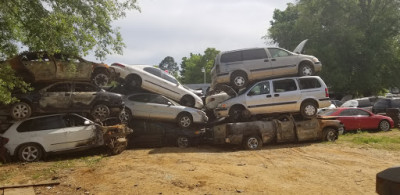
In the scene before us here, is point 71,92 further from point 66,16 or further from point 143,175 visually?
point 143,175

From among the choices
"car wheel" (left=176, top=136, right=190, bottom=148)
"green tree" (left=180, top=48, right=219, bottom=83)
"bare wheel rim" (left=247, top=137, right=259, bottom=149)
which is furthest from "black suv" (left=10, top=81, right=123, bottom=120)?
"green tree" (left=180, top=48, right=219, bottom=83)

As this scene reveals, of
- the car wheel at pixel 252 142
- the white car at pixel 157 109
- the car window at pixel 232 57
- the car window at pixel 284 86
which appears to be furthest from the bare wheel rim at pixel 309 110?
the white car at pixel 157 109

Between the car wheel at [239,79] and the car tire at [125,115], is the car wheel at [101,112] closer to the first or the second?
the car tire at [125,115]

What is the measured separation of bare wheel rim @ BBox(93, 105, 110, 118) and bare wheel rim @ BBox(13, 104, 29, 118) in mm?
2261

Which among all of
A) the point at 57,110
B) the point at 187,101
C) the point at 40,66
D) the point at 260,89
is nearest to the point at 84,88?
the point at 57,110

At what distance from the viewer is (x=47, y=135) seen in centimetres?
991

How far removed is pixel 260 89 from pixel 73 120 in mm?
7004

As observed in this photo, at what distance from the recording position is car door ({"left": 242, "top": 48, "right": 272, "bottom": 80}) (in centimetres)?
1296

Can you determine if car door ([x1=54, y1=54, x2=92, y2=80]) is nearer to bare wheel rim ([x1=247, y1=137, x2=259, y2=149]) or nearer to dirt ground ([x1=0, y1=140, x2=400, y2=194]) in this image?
dirt ground ([x1=0, y1=140, x2=400, y2=194])

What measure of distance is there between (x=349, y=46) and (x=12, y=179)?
30.3m

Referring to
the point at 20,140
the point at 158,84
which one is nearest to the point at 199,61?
the point at 158,84

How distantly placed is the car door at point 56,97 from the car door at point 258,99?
664cm

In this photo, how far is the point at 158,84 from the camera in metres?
13.5

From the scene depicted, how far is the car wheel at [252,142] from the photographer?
38.9 ft
